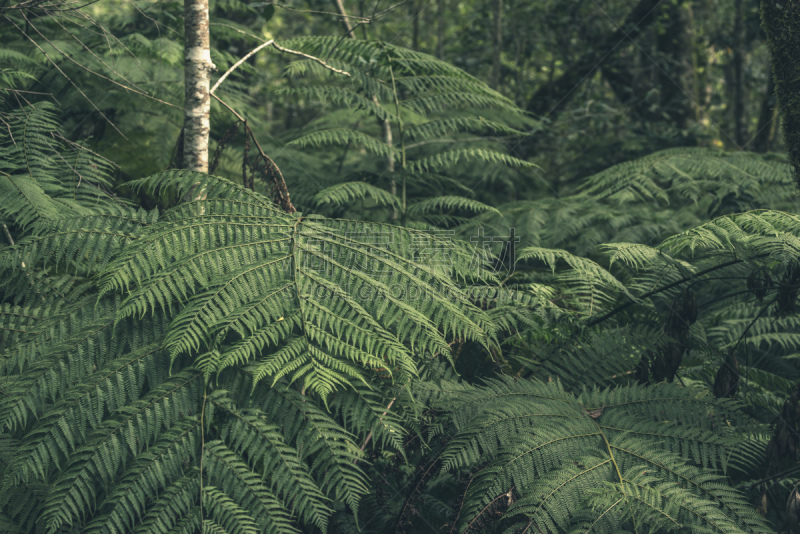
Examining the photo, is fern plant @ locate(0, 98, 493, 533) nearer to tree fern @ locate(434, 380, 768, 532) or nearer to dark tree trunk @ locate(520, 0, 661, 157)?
tree fern @ locate(434, 380, 768, 532)

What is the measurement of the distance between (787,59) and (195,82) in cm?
248

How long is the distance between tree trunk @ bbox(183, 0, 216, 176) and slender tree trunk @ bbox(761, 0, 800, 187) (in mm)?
2367

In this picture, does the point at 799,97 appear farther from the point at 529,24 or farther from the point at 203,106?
the point at 529,24

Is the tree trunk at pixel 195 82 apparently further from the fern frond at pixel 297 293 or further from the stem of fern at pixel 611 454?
the stem of fern at pixel 611 454

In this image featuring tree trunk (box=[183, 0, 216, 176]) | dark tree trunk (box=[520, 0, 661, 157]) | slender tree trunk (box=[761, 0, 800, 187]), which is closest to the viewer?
slender tree trunk (box=[761, 0, 800, 187])

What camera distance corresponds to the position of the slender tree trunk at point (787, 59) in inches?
77.2

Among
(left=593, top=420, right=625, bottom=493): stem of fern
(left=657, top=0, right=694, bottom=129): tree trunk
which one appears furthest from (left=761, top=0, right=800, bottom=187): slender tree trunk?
(left=657, top=0, right=694, bottom=129): tree trunk

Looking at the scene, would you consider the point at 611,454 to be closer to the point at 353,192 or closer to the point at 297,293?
the point at 297,293

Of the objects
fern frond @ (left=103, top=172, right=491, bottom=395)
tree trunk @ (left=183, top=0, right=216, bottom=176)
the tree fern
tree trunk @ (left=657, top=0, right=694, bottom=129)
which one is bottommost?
the tree fern

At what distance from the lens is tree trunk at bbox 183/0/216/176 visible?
2.35m

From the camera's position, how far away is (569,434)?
1645 mm

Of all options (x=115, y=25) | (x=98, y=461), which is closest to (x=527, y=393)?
(x=98, y=461)

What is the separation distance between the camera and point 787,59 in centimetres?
200

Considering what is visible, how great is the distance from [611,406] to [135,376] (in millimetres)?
1594
